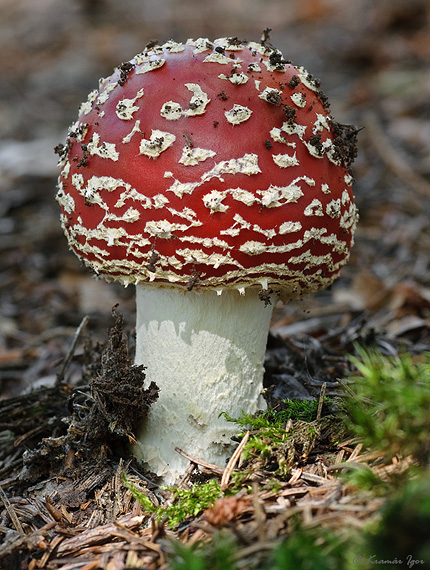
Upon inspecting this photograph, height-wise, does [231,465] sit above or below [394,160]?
below

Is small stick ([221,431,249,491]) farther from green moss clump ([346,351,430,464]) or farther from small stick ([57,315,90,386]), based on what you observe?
small stick ([57,315,90,386])

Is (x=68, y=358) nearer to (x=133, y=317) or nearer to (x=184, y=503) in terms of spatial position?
(x=133, y=317)

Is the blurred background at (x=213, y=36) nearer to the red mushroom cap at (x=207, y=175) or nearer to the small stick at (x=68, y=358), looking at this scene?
the small stick at (x=68, y=358)

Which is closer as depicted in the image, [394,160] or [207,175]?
[207,175]

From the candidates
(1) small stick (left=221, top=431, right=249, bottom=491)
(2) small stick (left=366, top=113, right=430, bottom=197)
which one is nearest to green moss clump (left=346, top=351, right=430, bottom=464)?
(1) small stick (left=221, top=431, right=249, bottom=491)

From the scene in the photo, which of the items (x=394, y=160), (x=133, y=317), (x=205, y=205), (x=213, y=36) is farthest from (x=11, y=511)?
(x=213, y=36)

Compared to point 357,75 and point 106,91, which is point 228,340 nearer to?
point 106,91

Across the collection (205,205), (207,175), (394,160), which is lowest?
(205,205)
